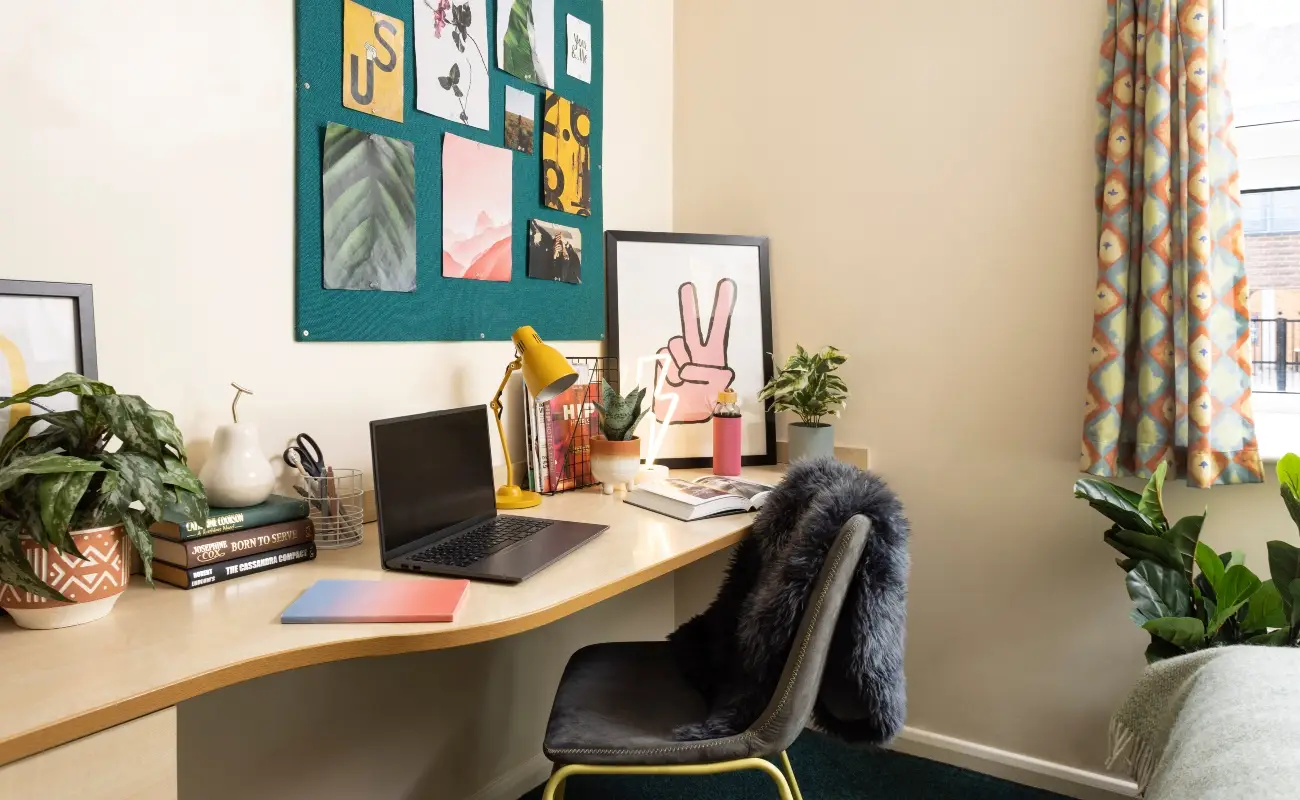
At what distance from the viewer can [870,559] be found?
1.35 m

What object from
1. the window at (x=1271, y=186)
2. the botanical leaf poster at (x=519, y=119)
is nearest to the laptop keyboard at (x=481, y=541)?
the botanical leaf poster at (x=519, y=119)

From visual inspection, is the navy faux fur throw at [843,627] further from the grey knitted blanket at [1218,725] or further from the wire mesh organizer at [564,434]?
the wire mesh organizer at [564,434]

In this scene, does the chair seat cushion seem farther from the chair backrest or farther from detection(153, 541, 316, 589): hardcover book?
detection(153, 541, 316, 589): hardcover book

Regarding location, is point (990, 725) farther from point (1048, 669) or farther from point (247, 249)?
point (247, 249)

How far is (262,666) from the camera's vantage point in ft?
3.26

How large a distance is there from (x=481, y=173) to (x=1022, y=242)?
1317 mm

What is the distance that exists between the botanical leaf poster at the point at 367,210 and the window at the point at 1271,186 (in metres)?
1.88

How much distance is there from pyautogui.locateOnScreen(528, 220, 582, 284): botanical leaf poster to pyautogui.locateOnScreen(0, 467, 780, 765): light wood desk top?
806mm

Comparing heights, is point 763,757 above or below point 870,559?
below

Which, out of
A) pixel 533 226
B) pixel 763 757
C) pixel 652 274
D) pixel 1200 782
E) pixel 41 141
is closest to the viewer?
pixel 1200 782

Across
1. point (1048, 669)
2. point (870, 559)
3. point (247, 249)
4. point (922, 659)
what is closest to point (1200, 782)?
point (870, 559)

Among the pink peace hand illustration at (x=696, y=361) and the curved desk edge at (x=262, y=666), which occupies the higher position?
the pink peace hand illustration at (x=696, y=361)

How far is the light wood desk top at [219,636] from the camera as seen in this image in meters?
0.85

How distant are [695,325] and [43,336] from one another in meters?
1.54
